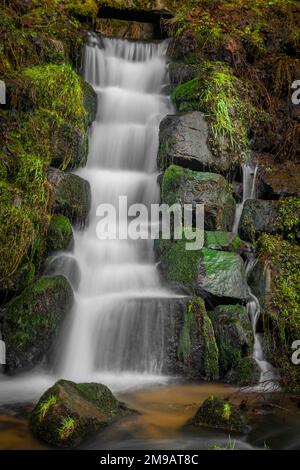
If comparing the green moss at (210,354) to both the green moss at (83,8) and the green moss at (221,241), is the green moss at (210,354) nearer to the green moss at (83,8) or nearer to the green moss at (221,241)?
the green moss at (221,241)

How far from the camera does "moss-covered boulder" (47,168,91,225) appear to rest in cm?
677

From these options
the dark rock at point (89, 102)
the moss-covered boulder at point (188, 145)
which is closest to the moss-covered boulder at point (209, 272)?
the moss-covered boulder at point (188, 145)

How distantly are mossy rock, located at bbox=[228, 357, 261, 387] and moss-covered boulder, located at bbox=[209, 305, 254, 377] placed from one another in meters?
0.14

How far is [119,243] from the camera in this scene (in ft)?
23.6

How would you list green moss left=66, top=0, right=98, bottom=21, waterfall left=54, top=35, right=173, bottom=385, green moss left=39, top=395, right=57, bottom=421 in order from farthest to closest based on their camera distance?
1. green moss left=66, top=0, right=98, bottom=21
2. waterfall left=54, top=35, right=173, bottom=385
3. green moss left=39, top=395, right=57, bottom=421

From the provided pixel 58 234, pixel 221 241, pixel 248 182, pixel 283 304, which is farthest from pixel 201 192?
pixel 58 234

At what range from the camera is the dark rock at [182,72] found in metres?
9.29

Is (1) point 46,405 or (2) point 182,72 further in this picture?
(2) point 182,72

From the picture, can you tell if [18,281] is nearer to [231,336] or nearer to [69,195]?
[69,195]

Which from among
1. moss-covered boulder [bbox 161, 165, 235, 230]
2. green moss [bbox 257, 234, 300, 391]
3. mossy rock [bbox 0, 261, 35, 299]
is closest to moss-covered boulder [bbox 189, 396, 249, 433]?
green moss [bbox 257, 234, 300, 391]

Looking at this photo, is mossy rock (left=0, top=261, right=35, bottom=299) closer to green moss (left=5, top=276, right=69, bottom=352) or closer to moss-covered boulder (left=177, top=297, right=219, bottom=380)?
green moss (left=5, top=276, right=69, bottom=352)

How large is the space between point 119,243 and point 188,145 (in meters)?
2.03

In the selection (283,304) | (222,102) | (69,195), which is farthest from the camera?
(222,102)
